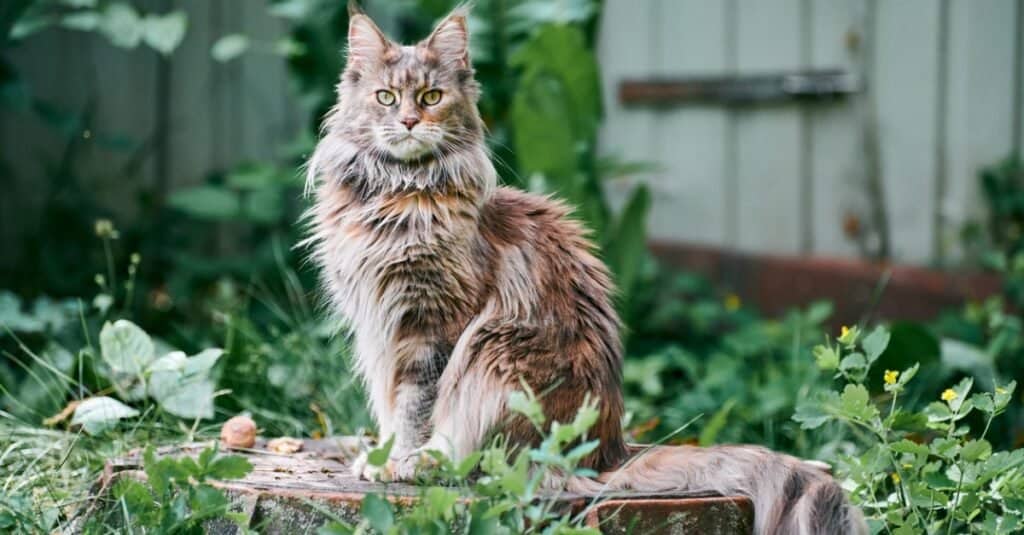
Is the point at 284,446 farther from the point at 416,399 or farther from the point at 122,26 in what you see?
the point at 122,26

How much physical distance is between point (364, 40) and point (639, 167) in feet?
7.22

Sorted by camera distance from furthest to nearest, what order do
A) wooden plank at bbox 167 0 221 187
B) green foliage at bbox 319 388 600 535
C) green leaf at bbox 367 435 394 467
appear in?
wooden plank at bbox 167 0 221 187
green leaf at bbox 367 435 394 467
green foliage at bbox 319 388 600 535

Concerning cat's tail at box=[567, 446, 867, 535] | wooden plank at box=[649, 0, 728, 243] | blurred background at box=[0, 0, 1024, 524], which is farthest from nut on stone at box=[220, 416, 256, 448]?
wooden plank at box=[649, 0, 728, 243]

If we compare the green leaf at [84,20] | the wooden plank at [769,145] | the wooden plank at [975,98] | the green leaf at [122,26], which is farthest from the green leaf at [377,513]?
the wooden plank at [769,145]

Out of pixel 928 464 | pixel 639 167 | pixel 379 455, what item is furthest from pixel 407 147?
pixel 639 167

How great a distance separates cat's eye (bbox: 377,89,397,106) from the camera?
283 cm

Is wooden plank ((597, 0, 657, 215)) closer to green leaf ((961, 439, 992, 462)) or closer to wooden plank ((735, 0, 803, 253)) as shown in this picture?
wooden plank ((735, 0, 803, 253))

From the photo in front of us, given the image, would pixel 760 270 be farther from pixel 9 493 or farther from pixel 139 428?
pixel 9 493

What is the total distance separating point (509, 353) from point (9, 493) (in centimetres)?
120

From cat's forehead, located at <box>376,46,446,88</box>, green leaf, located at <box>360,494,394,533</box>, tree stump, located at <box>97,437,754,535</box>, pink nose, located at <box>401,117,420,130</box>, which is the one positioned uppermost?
cat's forehead, located at <box>376,46,446,88</box>

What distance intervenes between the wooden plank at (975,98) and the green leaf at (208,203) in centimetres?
319

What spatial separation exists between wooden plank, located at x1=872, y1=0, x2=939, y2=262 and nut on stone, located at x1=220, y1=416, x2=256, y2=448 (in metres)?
3.50

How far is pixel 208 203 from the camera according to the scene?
5180mm

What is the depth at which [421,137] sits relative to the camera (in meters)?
2.79
